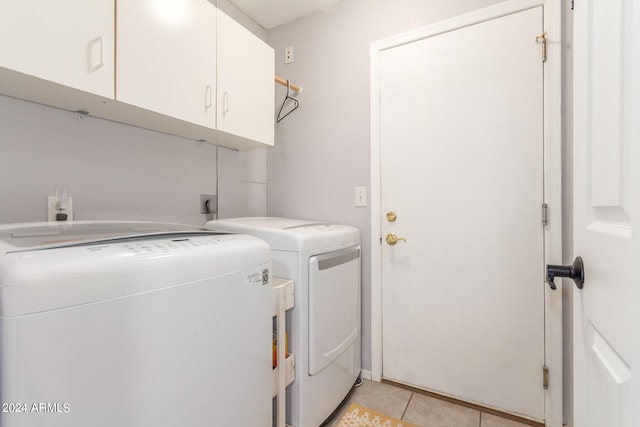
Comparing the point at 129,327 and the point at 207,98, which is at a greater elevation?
the point at 207,98

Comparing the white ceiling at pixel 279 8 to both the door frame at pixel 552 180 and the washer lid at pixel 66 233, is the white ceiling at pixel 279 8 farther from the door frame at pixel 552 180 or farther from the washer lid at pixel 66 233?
the washer lid at pixel 66 233

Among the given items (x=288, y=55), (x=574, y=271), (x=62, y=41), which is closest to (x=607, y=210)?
(x=574, y=271)

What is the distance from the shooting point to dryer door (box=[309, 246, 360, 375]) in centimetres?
132

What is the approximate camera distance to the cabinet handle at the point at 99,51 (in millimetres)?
966

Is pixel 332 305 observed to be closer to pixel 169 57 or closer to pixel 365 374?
pixel 365 374

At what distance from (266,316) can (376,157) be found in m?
1.19

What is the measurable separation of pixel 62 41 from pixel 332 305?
55.6 inches

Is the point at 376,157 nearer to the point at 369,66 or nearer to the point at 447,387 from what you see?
the point at 369,66

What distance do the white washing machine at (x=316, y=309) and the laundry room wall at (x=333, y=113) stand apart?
0.32m

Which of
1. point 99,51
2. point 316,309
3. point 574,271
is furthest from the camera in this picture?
point 316,309

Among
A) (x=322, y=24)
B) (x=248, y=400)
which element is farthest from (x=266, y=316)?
(x=322, y=24)

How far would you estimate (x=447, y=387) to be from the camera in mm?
1625

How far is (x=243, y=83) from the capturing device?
156 centimetres

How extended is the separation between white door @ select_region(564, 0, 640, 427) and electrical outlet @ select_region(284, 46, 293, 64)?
5.82 feet
